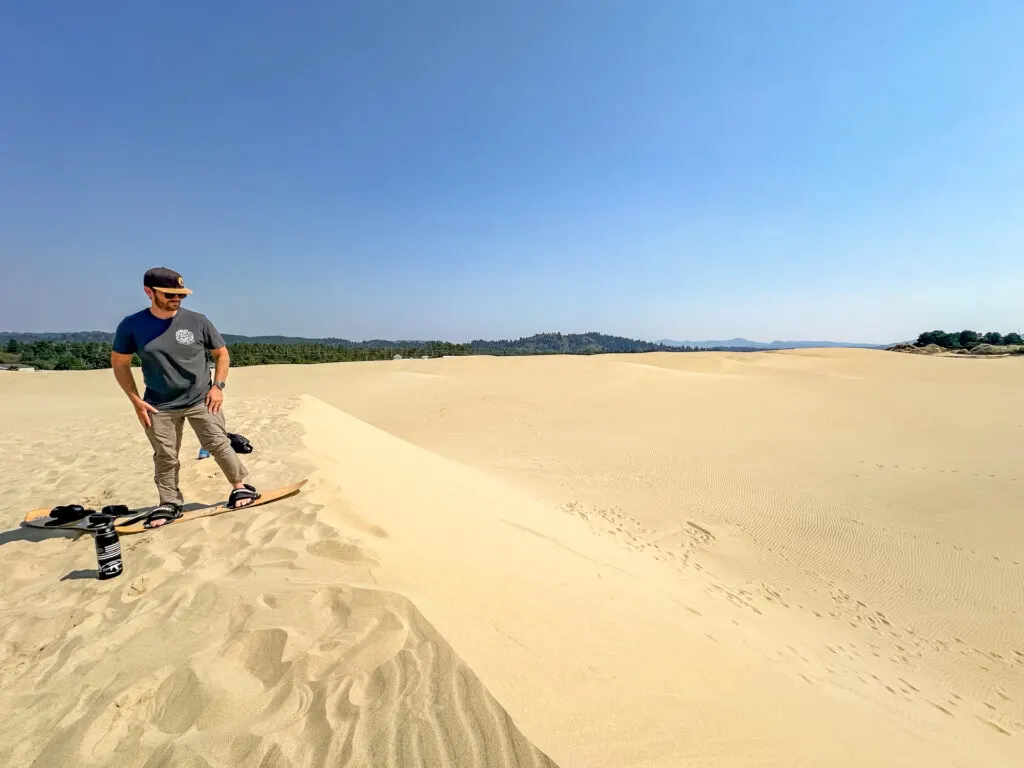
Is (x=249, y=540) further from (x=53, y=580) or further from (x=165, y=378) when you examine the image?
(x=165, y=378)

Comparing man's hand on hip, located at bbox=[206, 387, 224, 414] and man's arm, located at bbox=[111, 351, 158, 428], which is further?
man's hand on hip, located at bbox=[206, 387, 224, 414]

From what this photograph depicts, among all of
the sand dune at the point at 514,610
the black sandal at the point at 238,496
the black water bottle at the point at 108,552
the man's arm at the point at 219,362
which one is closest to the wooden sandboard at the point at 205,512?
the black sandal at the point at 238,496

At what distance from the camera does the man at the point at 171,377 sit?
3.44 metres

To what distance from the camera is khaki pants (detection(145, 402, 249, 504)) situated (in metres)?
3.66

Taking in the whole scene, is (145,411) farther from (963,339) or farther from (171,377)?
(963,339)

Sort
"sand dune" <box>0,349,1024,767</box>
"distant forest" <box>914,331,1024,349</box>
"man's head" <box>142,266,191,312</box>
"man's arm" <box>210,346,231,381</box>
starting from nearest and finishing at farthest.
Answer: "sand dune" <box>0,349,1024,767</box> → "man's head" <box>142,266,191,312</box> → "man's arm" <box>210,346,231,381</box> → "distant forest" <box>914,331,1024,349</box>

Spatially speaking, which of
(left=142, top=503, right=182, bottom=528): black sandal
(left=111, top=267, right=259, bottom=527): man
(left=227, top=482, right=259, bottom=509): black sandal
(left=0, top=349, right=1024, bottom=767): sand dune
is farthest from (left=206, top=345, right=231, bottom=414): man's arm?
(left=0, top=349, right=1024, bottom=767): sand dune

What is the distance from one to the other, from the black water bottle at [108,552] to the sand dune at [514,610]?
0.08 metres

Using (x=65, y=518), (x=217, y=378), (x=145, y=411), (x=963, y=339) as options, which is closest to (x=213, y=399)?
(x=217, y=378)

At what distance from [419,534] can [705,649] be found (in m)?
2.41

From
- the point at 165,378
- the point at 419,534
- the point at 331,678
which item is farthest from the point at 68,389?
the point at 331,678

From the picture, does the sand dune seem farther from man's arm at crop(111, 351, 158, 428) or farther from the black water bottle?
man's arm at crop(111, 351, 158, 428)

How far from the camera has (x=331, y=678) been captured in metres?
1.95

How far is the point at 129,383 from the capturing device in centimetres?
354
